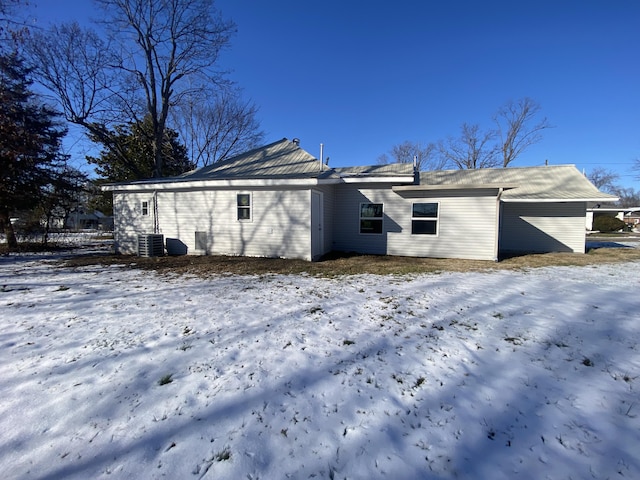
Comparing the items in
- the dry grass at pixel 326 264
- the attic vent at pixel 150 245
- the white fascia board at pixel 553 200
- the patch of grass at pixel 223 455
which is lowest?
the patch of grass at pixel 223 455

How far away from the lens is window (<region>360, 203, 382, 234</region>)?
11188mm

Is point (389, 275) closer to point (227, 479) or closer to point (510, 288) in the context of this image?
point (510, 288)

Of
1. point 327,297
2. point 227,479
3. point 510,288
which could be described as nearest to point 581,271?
point 510,288

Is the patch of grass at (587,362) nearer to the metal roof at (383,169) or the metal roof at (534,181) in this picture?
the metal roof at (534,181)

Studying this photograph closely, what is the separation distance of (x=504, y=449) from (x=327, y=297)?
3.54 m

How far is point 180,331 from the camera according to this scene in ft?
12.5

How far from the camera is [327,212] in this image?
1106 cm

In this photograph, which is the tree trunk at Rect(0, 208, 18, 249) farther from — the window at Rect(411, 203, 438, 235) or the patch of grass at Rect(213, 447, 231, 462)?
A: the window at Rect(411, 203, 438, 235)

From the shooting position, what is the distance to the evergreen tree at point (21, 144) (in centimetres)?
1199

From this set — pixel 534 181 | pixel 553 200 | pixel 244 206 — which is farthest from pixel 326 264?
pixel 534 181

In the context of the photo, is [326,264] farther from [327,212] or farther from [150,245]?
[150,245]

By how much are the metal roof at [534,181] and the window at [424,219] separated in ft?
5.03

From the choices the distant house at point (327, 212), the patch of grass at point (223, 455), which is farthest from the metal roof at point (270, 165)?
the patch of grass at point (223, 455)

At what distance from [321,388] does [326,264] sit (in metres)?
6.31
